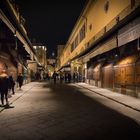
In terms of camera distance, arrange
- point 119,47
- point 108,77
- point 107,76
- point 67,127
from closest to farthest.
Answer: point 67,127 → point 119,47 → point 108,77 → point 107,76

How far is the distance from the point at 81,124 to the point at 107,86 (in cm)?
1924

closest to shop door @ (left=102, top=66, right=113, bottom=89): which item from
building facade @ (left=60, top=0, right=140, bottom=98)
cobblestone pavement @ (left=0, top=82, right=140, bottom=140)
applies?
building facade @ (left=60, top=0, right=140, bottom=98)

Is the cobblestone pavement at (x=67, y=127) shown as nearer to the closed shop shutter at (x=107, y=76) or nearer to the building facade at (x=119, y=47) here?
the building facade at (x=119, y=47)

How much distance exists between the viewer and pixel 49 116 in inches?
440

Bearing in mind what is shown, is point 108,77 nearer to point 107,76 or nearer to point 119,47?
point 107,76

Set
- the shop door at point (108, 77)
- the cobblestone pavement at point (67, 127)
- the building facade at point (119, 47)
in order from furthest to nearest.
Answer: the shop door at point (108, 77) → the building facade at point (119, 47) → the cobblestone pavement at point (67, 127)

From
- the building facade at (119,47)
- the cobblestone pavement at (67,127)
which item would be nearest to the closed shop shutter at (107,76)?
the building facade at (119,47)

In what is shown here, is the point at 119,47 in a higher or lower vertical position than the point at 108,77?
higher

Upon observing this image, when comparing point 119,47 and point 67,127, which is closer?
point 67,127

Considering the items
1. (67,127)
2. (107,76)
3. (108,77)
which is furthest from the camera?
(107,76)

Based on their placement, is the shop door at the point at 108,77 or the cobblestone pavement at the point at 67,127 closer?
the cobblestone pavement at the point at 67,127

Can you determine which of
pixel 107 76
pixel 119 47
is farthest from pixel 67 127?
pixel 107 76

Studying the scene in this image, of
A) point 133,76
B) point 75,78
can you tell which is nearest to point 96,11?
point 75,78

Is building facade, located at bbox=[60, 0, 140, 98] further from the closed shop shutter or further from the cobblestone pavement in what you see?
the cobblestone pavement
